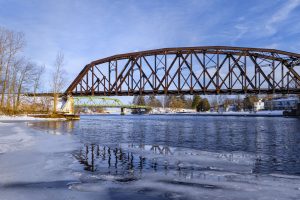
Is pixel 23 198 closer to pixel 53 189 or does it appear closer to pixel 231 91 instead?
pixel 53 189

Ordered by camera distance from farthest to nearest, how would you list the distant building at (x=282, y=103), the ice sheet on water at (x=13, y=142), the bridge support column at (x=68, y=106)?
the distant building at (x=282, y=103) < the bridge support column at (x=68, y=106) < the ice sheet on water at (x=13, y=142)

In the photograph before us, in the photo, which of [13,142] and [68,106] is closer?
[13,142]

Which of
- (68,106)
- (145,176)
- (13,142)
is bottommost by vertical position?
(145,176)

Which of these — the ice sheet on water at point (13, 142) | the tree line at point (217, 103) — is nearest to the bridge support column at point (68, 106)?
the ice sheet on water at point (13, 142)

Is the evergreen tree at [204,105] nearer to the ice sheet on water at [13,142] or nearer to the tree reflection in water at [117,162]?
the ice sheet on water at [13,142]

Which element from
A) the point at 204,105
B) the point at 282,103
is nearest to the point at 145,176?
the point at 282,103

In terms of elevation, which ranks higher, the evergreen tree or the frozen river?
the evergreen tree

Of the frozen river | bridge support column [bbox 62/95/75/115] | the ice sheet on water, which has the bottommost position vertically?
the frozen river

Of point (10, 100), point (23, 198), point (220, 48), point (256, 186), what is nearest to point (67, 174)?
point (23, 198)

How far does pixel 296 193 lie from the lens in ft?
19.3

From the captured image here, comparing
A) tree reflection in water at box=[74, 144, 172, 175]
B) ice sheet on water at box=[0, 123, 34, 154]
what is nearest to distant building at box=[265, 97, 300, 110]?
ice sheet on water at box=[0, 123, 34, 154]

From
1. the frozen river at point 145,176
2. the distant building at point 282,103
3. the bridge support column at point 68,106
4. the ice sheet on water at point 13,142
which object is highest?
the distant building at point 282,103

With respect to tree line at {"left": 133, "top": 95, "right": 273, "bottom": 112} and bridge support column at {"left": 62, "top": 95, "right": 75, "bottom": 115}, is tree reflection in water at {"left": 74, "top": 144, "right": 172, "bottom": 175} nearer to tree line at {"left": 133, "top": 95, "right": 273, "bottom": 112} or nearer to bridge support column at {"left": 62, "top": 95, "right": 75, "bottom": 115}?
bridge support column at {"left": 62, "top": 95, "right": 75, "bottom": 115}

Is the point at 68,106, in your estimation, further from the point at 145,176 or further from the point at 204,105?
the point at 204,105
